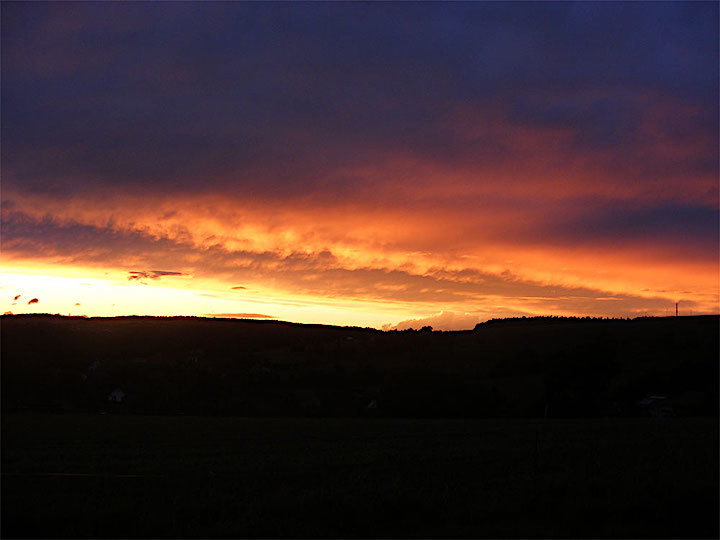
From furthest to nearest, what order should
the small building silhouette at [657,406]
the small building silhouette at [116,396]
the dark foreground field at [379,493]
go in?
the small building silhouette at [116,396] → the small building silhouette at [657,406] → the dark foreground field at [379,493]

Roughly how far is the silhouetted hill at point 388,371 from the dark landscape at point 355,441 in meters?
0.35

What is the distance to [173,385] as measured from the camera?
3302 inches

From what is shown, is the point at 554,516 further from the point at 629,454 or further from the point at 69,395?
the point at 69,395

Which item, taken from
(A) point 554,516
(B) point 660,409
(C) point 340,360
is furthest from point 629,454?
(C) point 340,360

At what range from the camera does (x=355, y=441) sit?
39.9m

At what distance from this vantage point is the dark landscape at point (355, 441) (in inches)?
600

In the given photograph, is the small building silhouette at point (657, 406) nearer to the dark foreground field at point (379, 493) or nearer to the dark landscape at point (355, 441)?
the dark landscape at point (355, 441)

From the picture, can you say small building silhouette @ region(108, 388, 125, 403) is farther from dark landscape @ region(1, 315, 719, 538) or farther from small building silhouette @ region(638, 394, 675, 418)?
small building silhouette @ region(638, 394, 675, 418)

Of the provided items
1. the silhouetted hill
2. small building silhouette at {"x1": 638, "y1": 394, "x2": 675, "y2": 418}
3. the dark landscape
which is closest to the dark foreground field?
the dark landscape

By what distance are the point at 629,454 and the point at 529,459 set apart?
11.4 ft

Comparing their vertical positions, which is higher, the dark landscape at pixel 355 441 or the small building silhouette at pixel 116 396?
the dark landscape at pixel 355 441

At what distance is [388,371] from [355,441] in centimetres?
6353

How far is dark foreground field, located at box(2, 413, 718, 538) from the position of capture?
14.6m

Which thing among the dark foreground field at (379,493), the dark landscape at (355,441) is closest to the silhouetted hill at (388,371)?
the dark landscape at (355,441)
